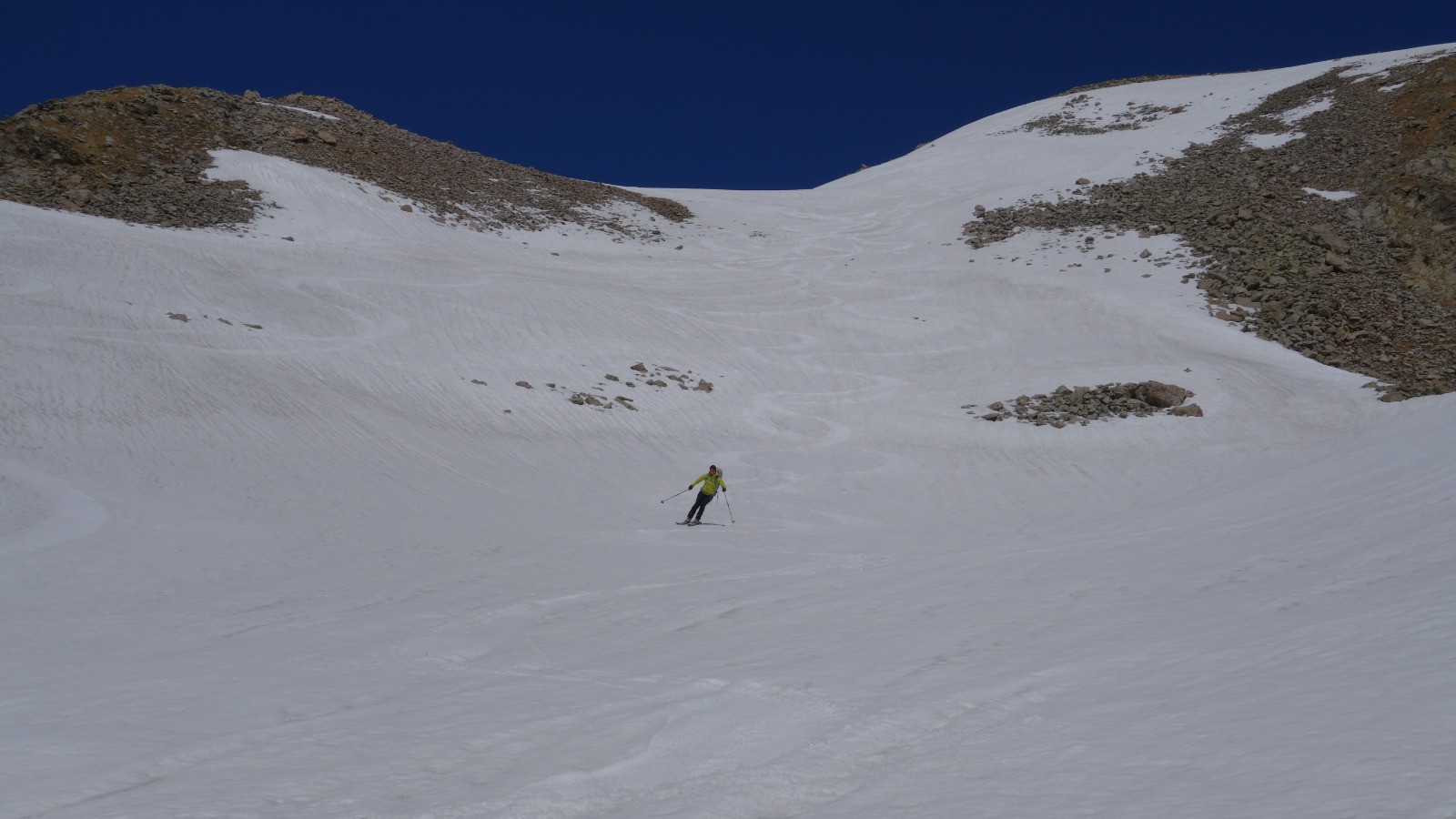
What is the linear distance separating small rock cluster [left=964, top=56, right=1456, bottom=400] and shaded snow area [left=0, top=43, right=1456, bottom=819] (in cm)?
174

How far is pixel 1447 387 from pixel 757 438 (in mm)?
16069

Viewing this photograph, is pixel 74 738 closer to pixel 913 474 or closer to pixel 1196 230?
pixel 913 474

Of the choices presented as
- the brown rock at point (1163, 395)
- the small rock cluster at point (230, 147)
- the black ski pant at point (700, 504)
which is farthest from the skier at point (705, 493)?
the small rock cluster at point (230, 147)

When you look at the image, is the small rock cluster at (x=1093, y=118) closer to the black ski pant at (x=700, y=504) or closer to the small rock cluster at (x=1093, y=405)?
the small rock cluster at (x=1093, y=405)

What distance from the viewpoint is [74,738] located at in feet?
16.6

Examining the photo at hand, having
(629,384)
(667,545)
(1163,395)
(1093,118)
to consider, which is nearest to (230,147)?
(629,384)

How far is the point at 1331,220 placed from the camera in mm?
31906

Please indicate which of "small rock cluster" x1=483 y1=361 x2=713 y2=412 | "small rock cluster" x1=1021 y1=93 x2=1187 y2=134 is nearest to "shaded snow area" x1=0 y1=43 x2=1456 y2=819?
"small rock cluster" x1=483 y1=361 x2=713 y2=412

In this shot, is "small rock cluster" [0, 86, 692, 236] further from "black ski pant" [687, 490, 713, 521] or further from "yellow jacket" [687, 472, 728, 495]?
"black ski pant" [687, 490, 713, 521]

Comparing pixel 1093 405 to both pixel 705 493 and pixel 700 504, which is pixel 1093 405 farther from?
pixel 700 504

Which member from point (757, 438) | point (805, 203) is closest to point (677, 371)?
point (757, 438)

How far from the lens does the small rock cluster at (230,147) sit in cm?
2779

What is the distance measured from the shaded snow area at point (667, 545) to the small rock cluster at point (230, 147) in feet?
6.99

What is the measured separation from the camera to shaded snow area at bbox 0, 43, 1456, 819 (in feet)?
14.8
